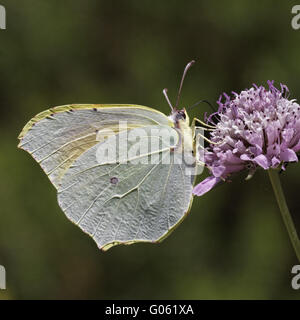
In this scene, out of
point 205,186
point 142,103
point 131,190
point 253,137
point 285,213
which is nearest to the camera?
point 285,213

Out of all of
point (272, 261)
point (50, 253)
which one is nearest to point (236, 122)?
point (272, 261)

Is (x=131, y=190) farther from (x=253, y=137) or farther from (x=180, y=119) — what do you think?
(x=253, y=137)

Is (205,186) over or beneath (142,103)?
beneath

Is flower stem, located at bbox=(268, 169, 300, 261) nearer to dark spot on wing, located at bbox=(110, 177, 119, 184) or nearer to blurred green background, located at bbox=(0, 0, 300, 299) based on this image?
dark spot on wing, located at bbox=(110, 177, 119, 184)

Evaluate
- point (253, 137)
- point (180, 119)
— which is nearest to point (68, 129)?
point (180, 119)

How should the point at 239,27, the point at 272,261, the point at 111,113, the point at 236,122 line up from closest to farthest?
the point at 236,122, the point at 111,113, the point at 272,261, the point at 239,27

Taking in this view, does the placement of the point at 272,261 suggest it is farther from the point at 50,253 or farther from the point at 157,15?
the point at 157,15

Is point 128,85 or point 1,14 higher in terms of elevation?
point 1,14
